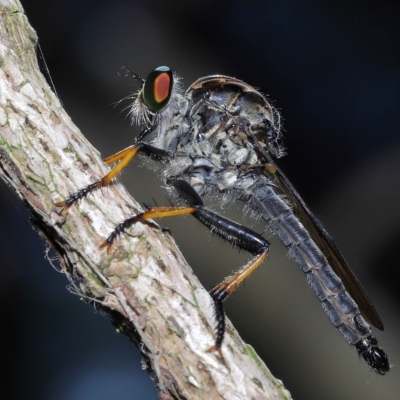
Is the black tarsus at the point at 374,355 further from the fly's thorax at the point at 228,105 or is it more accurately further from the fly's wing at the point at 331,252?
the fly's thorax at the point at 228,105

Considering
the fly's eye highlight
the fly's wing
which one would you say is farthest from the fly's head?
the fly's wing

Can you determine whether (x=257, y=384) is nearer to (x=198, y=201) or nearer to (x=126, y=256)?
(x=126, y=256)

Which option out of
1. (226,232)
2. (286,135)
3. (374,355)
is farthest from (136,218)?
(286,135)

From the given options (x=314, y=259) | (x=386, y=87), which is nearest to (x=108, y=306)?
(x=314, y=259)

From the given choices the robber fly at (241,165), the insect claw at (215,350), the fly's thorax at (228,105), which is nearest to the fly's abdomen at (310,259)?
the robber fly at (241,165)

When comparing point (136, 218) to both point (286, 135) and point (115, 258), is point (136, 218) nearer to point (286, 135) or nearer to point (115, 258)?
point (115, 258)

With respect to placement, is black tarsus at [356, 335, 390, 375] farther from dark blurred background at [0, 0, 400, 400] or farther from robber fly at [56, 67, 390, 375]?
dark blurred background at [0, 0, 400, 400]
